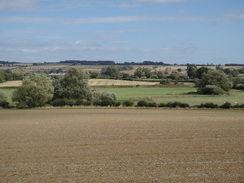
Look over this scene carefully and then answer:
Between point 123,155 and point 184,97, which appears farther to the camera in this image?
point 184,97

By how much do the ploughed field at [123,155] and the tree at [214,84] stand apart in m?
59.3

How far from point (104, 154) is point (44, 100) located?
43242mm


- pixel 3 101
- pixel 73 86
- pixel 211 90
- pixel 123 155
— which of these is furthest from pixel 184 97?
pixel 123 155

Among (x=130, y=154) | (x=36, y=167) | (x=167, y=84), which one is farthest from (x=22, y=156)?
(x=167, y=84)

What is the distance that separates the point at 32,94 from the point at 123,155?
43.7 m

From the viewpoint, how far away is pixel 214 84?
92.1m

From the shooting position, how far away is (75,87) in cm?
6969

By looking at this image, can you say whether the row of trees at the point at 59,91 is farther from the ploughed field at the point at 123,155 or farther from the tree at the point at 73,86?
the ploughed field at the point at 123,155

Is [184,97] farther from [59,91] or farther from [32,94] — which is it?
[32,94]

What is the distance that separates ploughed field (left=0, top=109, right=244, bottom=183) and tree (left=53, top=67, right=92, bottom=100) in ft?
129

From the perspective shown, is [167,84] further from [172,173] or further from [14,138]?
[172,173]

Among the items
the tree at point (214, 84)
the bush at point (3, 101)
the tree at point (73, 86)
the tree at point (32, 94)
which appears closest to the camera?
the tree at point (32, 94)

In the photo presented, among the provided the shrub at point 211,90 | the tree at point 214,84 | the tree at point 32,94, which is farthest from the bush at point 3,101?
the tree at point 214,84

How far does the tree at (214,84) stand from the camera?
88088mm
